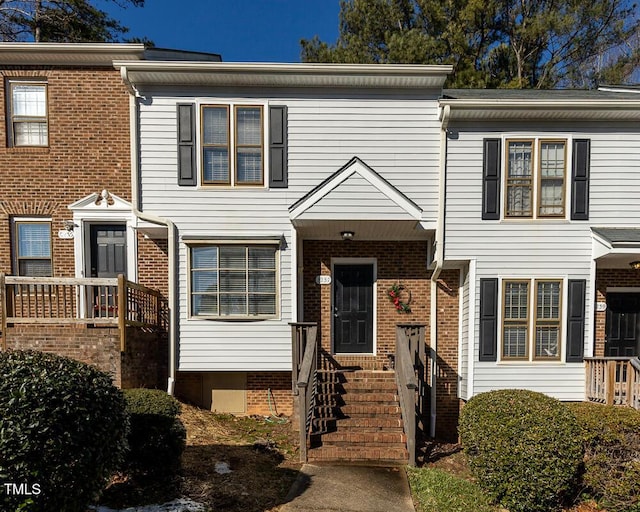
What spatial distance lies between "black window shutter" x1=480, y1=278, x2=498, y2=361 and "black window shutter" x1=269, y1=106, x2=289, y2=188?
4547 millimetres

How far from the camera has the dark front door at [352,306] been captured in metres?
8.59

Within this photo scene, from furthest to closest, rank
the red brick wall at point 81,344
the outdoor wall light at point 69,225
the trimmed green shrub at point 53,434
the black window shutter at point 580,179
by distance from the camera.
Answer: the outdoor wall light at point 69,225 < the black window shutter at point 580,179 < the red brick wall at point 81,344 < the trimmed green shrub at point 53,434

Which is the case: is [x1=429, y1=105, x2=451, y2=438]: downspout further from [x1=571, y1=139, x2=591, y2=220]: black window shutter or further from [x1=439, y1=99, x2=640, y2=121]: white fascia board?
[x1=571, y1=139, x2=591, y2=220]: black window shutter

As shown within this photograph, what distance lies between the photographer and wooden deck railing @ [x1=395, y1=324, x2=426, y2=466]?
5973mm

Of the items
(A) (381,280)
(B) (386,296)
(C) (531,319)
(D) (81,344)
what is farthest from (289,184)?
(C) (531,319)

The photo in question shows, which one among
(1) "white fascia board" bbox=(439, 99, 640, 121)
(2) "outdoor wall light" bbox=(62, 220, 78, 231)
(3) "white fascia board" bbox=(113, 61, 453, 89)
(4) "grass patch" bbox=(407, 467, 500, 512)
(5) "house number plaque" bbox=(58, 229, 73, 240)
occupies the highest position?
(3) "white fascia board" bbox=(113, 61, 453, 89)

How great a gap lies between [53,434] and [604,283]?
9.84 meters

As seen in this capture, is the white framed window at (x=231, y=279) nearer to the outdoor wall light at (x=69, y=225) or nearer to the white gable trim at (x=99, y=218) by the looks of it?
the white gable trim at (x=99, y=218)

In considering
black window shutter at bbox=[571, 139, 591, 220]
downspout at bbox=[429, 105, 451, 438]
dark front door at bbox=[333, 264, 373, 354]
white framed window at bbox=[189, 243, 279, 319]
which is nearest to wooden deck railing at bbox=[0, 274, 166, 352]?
white framed window at bbox=[189, 243, 279, 319]

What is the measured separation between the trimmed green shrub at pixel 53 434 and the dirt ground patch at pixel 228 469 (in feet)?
3.62

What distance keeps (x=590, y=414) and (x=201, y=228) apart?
7193 millimetres

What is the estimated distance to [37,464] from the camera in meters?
3.27

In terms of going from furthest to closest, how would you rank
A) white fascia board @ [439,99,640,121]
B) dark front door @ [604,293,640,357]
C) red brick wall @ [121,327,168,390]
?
1. dark front door @ [604,293,640,357]
2. white fascia board @ [439,99,640,121]
3. red brick wall @ [121,327,168,390]

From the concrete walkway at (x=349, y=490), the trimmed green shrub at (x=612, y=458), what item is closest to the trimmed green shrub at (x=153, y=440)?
the concrete walkway at (x=349, y=490)
